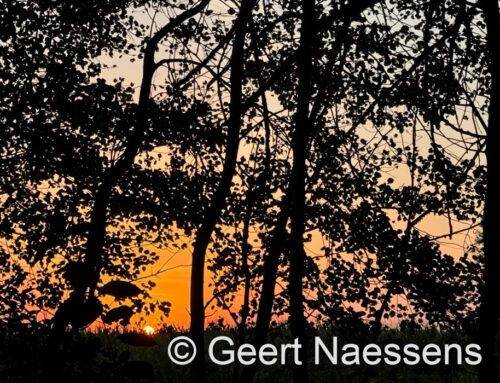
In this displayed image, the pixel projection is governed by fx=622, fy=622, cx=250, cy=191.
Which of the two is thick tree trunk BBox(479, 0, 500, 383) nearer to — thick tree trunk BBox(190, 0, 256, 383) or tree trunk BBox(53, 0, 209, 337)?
tree trunk BBox(53, 0, 209, 337)

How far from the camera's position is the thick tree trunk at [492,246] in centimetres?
697

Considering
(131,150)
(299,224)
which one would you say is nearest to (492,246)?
(299,224)

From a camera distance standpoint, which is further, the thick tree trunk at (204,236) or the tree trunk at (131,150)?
the thick tree trunk at (204,236)

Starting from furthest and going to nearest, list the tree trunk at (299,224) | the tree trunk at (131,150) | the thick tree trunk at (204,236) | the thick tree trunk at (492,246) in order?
1. the thick tree trunk at (204,236)
2. the tree trunk at (299,224)
3. the tree trunk at (131,150)
4. the thick tree trunk at (492,246)

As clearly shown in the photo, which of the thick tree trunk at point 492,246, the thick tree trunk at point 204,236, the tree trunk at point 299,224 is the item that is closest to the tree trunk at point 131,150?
the thick tree trunk at point 204,236

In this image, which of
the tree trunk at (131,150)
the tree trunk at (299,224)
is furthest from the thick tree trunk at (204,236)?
the tree trunk at (299,224)

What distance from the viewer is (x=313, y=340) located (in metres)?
12.6

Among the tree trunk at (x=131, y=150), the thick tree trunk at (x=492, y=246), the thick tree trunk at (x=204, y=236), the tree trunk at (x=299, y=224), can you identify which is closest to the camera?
the thick tree trunk at (x=492, y=246)

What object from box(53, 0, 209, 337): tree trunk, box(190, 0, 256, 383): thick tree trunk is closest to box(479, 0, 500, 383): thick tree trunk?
box(53, 0, 209, 337): tree trunk

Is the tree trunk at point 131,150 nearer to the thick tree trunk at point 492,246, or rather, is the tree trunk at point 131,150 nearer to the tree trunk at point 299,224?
the tree trunk at point 299,224

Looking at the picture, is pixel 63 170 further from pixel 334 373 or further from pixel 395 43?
pixel 334 373

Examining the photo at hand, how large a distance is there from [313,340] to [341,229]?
2.58 m

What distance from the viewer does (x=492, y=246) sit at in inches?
275

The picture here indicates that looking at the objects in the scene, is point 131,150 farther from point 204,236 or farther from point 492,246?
point 492,246
